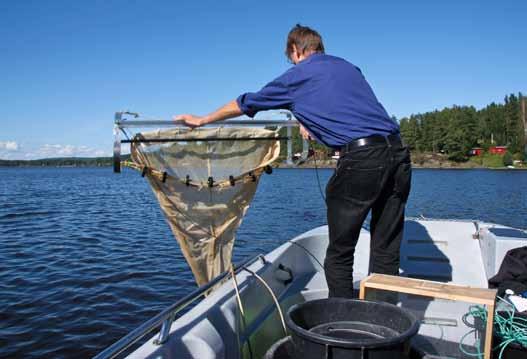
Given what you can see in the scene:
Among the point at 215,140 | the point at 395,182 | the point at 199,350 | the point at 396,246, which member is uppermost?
the point at 215,140

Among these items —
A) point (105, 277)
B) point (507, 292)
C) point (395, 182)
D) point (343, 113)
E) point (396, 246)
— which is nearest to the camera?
point (343, 113)

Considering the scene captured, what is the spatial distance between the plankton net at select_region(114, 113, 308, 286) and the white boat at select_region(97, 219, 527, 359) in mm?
611

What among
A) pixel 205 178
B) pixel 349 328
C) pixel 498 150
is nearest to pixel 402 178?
pixel 349 328

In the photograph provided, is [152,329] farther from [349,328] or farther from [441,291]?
[441,291]

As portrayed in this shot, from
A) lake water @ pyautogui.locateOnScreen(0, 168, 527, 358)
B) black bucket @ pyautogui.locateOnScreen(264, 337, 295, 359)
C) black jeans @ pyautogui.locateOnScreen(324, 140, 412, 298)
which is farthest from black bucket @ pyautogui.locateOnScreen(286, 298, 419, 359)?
lake water @ pyautogui.locateOnScreen(0, 168, 527, 358)

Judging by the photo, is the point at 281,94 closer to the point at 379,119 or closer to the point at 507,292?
the point at 379,119

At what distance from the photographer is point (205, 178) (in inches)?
179

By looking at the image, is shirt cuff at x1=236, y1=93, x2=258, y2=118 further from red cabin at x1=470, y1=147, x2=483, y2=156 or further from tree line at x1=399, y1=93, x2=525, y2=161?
red cabin at x1=470, y1=147, x2=483, y2=156

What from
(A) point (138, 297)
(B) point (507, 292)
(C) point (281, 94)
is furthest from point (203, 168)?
(A) point (138, 297)

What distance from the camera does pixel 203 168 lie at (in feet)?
14.8

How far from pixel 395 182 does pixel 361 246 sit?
288cm

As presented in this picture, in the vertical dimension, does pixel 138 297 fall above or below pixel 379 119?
below

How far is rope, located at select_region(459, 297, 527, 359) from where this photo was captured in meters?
2.94

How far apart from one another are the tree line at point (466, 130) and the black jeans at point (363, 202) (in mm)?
113858
